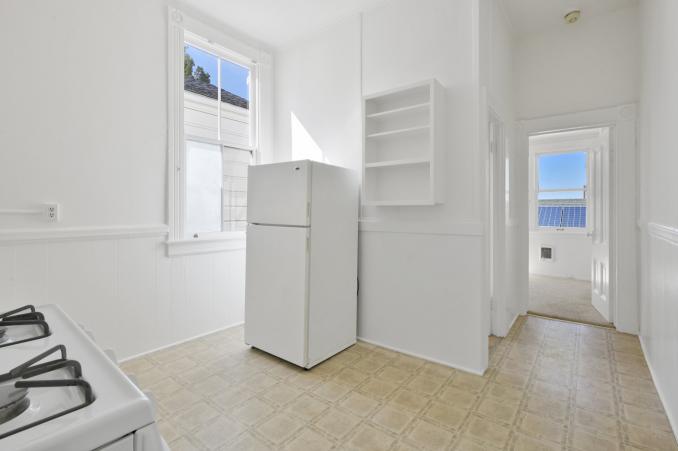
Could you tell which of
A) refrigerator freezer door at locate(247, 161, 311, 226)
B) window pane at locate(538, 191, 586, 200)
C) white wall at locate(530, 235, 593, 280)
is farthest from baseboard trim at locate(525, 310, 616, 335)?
window pane at locate(538, 191, 586, 200)

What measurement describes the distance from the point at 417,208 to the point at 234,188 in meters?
1.76

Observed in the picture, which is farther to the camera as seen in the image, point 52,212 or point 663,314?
point 52,212

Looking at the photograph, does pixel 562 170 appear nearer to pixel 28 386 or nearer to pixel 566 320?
pixel 566 320

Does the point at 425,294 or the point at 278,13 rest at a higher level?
the point at 278,13

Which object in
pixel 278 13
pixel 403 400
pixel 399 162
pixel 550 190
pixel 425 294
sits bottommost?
pixel 403 400

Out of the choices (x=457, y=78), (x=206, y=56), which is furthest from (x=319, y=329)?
(x=206, y=56)

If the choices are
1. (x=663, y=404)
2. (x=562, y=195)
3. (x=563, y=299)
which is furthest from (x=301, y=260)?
(x=562, y=195)

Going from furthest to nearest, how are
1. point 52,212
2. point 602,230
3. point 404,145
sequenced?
point 602,230, point 404,145, point 52,212

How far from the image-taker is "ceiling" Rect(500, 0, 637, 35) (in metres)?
2.92

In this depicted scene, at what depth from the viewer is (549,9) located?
3.01 m

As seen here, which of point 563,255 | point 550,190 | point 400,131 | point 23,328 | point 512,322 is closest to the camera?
point 23,328

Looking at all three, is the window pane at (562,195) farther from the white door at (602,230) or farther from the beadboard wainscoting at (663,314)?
the beadboard wainscoting at (663,314)

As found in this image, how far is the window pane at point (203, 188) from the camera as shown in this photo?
291 centimetres

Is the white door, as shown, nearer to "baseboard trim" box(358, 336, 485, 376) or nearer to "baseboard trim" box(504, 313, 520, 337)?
"baseboard trim" box(504, 313, 520, 337)
